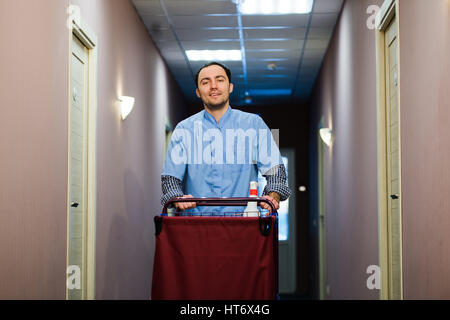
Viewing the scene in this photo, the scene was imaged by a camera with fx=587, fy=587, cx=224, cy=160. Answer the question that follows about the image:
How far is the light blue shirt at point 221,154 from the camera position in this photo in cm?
262

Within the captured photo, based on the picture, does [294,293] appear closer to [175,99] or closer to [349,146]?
[175,99]

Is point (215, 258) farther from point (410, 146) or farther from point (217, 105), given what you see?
point (410, 146)

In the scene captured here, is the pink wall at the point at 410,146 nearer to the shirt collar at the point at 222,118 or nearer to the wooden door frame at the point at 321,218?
the shirt collar at the point at 222,118

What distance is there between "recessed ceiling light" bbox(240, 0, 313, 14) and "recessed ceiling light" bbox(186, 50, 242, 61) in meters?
1.28

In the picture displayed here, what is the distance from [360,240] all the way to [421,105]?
6.67 feet

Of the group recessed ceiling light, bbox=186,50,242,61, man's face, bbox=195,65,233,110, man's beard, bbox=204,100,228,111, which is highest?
recessed ceiling light, bbox=186,50,242,61

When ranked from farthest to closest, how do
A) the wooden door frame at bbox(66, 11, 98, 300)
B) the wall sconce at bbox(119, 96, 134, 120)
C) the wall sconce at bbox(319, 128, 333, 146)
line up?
the wall sconce at bbox(319, 128, 333, 146) < the wall sconce at bbox(119, 96, 134, 120) < the wooden door frame at bbox(66, 11, 98, 300)

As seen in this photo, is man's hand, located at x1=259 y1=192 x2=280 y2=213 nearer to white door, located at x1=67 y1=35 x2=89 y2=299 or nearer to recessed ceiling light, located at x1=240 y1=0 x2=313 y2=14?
white door, located at x1=67 y1=35 x2=89 y2=299

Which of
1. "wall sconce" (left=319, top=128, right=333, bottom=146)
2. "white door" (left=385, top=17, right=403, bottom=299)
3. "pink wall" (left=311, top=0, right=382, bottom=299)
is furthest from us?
"wall sconce" (left=319, top=128, right=333, bottom=146)

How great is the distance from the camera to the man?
262 centimetres

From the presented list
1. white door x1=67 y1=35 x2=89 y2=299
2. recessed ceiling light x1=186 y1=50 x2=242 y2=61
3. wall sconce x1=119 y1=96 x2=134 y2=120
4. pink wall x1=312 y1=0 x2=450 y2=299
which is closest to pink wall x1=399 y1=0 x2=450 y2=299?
pink wall x1=312 y1=0 x2=450 y2=299

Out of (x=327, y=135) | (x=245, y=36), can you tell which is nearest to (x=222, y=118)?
(x=245, y=36)

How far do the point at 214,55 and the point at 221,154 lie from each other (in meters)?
4.17

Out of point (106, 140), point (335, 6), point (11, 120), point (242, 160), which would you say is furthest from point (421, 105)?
point (335, 6)
